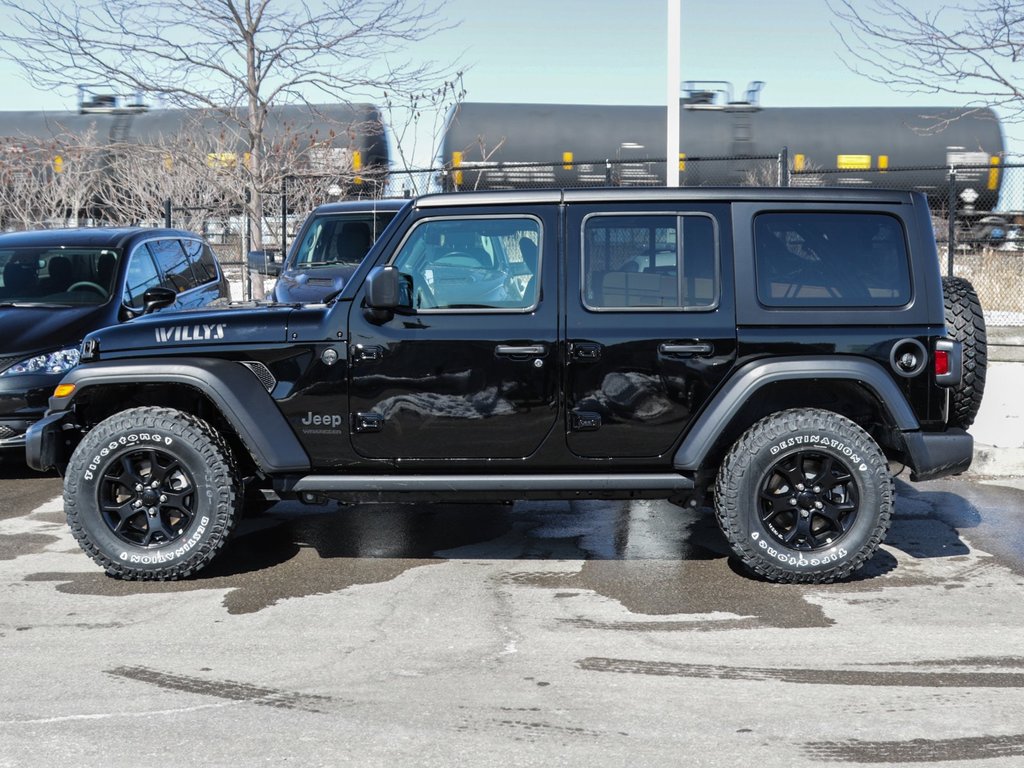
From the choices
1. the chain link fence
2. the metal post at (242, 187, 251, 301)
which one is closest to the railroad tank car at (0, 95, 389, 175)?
the chain link fence

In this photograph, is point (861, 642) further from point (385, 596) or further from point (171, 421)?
point (171, 421)

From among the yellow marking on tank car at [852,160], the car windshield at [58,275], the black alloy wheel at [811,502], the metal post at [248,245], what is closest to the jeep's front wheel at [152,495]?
the black alloy wheel at [811,502]

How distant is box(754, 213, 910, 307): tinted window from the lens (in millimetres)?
6078

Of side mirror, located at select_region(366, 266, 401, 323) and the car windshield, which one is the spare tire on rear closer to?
side mirror, located at select_region(366, 266, 401, 323)

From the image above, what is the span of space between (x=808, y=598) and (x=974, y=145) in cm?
2355

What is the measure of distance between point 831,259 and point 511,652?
2.59 meters

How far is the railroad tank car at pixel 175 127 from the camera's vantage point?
20.3 metres

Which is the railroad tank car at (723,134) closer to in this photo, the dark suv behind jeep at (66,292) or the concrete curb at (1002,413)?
the concrete curb at (1002,413)

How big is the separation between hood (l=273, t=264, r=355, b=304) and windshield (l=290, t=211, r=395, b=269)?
0.74ft

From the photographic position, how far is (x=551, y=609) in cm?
563

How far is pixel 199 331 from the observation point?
6.14 m

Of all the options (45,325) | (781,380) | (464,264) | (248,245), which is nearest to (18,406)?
(45,325)

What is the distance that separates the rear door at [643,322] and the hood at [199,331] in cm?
148

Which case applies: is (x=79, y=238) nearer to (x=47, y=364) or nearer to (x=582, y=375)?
(x=47, y=364)
